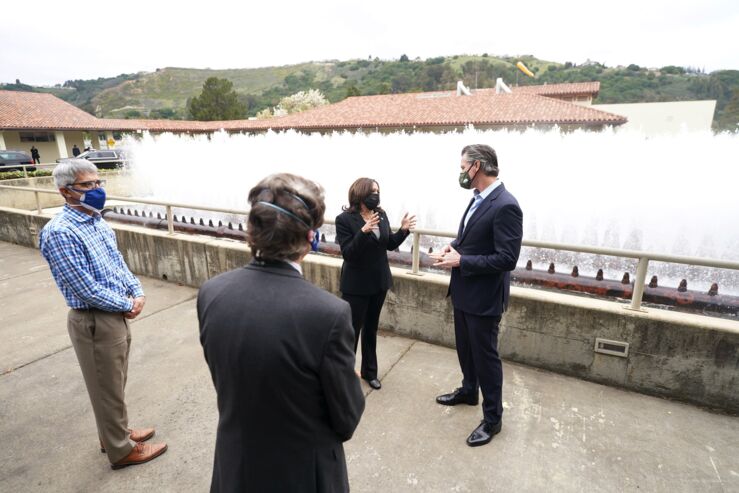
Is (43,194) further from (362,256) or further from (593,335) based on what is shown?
(593,335)

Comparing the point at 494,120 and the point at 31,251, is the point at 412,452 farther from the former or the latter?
the point at 494,120

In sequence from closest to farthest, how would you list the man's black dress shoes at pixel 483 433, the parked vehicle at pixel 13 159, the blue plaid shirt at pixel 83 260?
the blue plaid shirt at pixel 83 260 → the man's black dress shoes at pixel 483 433 → the parked vehicle at pixel 13 159

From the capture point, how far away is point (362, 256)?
3.26 meters

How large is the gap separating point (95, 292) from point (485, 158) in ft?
8.56

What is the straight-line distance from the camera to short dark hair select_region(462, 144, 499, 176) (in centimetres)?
281

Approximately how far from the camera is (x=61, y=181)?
7.78ft

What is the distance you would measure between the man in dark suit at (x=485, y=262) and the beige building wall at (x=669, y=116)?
1476 inches

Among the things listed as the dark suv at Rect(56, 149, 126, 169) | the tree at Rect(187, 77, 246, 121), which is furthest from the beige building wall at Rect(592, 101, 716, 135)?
the tree at Rect(187, 77, 246, 121)

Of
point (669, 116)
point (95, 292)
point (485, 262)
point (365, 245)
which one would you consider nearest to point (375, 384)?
point (365, 245)

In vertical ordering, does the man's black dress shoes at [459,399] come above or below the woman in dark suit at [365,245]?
below

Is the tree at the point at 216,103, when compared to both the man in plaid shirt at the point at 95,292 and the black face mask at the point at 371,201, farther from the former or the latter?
the man in plaid shirt at the point at 95,292

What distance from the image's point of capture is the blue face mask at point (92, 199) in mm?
2422

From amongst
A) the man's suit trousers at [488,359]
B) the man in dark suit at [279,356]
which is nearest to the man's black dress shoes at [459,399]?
the man's suit trousers at [488,359]

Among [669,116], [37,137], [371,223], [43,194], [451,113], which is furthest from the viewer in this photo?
[669,116]
